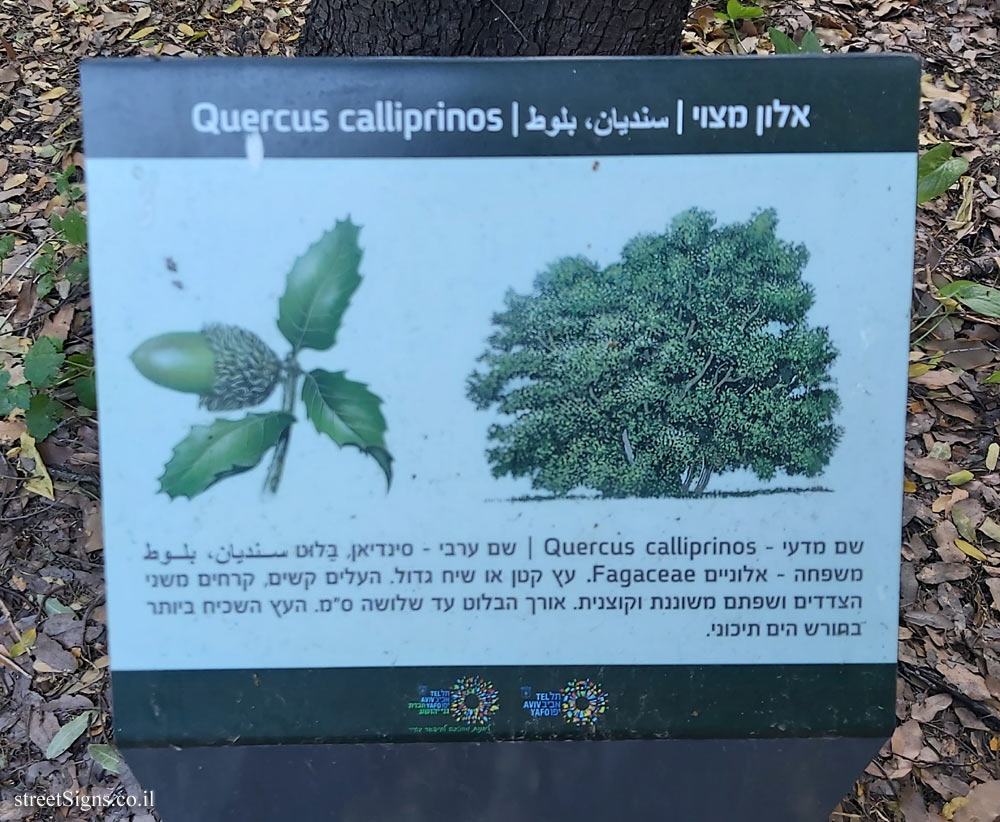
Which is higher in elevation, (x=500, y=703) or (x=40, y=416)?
(x=40, y=416)

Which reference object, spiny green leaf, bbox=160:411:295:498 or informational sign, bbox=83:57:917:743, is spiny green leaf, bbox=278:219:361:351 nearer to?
informational sign, bbox=83:57:917:743

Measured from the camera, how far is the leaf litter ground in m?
1.99

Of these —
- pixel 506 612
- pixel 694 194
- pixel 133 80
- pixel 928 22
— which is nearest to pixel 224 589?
pixel 506 612

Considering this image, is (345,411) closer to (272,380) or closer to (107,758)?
(272,380)

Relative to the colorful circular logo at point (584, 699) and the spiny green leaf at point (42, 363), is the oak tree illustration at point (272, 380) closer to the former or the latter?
the colorful circular logo at point (584, 699)

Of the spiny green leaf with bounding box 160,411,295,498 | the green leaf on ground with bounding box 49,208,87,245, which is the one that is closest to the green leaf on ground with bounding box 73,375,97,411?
the green leaf on ground with bounding box 49,208,87,245

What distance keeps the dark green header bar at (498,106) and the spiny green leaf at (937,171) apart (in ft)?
3.02

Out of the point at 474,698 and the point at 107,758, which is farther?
the point at 107,758

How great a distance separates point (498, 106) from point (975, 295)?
5.34ft

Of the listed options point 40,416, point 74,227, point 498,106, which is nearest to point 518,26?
point 498,106

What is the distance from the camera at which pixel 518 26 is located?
191 centimetres

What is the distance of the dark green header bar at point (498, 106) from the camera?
1427mm

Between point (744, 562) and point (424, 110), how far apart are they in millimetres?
935

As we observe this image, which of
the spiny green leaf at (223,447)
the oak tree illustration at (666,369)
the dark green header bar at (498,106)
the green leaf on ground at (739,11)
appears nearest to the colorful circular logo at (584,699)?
the oak tree illustration at (666,369)
